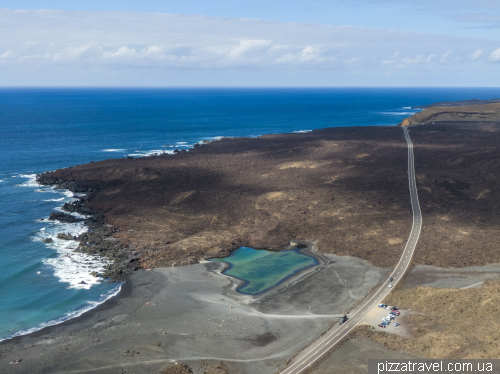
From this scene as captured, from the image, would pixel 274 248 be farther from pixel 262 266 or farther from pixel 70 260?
pixel 70 260

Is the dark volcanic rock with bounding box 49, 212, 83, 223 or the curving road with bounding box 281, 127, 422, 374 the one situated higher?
the dark volcanic rock with bounding box 49, 212, 83, 223

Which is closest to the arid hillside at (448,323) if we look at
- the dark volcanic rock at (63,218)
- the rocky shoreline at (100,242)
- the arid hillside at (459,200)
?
the arid hillside at (459,200)

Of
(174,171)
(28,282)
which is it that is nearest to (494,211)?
(174,171)

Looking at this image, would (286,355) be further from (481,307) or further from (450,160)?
(450,160)

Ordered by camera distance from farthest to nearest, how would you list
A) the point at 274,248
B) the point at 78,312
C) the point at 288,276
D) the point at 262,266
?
the point at 274,248 < the point at 262,266 < the point at 288,276 < the point at 78,312

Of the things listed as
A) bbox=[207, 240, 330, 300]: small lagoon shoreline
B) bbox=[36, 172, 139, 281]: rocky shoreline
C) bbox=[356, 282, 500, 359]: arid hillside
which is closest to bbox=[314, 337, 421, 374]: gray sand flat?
bbox=[356, 282, 500, 359]: arid hillside

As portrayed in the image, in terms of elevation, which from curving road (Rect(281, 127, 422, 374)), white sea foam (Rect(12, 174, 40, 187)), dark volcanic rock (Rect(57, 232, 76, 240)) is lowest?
curving road (Rect(281, 127, 422, 374))

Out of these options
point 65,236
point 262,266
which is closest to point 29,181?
point 65,236

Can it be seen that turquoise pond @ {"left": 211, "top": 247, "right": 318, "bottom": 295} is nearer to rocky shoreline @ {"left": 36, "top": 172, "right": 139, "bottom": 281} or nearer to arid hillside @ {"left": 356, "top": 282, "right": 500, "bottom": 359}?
rocky shoreline @ {"left": 36, "top": 172, "right": 139, "bottom": 281}
